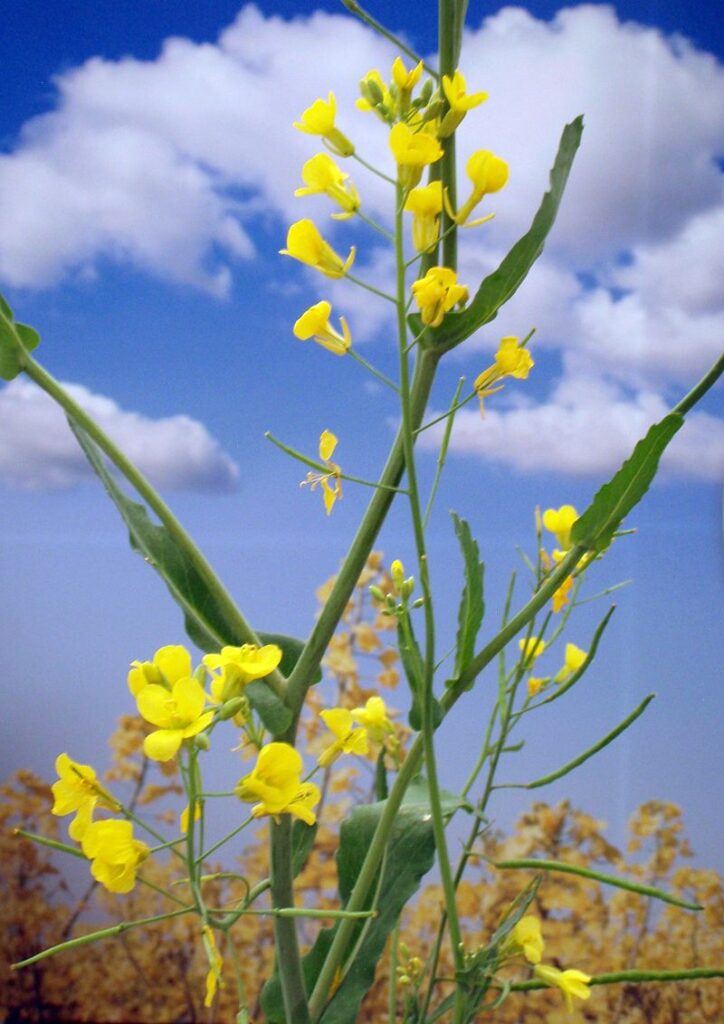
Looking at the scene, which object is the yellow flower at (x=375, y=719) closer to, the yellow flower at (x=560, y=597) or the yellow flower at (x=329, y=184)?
the yellow flower at (x=560, y=597)

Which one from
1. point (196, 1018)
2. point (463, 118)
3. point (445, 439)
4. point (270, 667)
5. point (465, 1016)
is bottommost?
point (196, 1018)

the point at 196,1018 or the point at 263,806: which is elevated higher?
the point at 263,806

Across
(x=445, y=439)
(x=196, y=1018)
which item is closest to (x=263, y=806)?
(x=445, y=439)

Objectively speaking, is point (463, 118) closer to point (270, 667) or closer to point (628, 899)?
point (270, 667)

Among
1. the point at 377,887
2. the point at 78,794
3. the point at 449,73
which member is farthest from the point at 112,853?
the point at 449,73

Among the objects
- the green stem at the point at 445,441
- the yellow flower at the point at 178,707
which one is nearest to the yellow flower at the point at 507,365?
the green stem at the point at 445,441

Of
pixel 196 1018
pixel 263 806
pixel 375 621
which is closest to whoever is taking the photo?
pixel 263 806

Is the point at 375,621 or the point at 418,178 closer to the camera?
the point at 418,178
